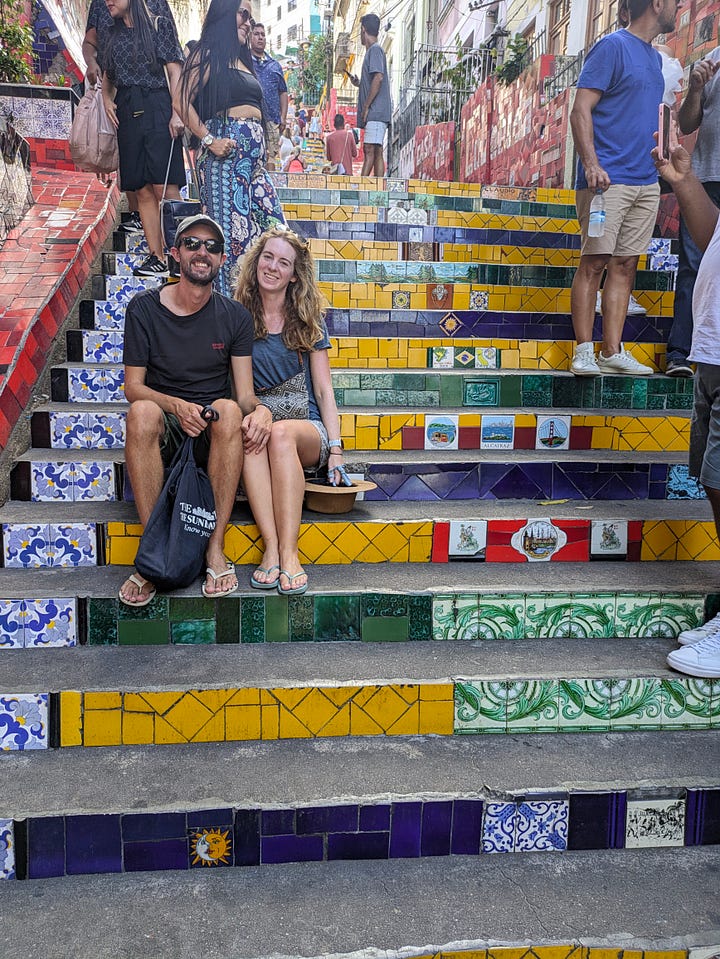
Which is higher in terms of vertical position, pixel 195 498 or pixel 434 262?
pixel 434 262

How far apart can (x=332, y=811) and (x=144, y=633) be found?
0.94m

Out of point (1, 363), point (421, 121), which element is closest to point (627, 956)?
point (1, 363)

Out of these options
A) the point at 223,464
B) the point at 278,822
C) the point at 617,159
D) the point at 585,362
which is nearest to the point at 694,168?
the point at 617,159

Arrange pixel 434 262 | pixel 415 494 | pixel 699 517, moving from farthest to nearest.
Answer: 1. pixel 434 262
2. pixel 415 494
3. pixel 699 517

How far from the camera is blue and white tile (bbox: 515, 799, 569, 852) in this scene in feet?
6.70

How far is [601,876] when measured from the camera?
197 centimetres

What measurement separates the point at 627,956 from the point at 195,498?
1.74m

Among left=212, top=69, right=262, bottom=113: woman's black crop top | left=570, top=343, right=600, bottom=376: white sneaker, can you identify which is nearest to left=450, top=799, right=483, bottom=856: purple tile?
left=570, top=343, right=600, bottom=376: white sneaker

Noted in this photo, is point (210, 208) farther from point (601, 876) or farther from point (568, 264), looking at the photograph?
point (601, 876)

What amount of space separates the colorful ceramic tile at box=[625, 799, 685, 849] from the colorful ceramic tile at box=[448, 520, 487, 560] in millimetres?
1120

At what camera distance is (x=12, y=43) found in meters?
5.95

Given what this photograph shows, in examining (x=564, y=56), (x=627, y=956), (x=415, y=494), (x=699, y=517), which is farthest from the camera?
(x=564, y=56)

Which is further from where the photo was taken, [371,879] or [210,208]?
[210,208]

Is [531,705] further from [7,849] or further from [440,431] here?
[440,431]
